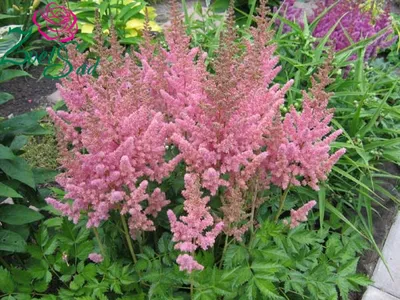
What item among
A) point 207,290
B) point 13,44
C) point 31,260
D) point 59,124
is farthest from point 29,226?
point 207,290

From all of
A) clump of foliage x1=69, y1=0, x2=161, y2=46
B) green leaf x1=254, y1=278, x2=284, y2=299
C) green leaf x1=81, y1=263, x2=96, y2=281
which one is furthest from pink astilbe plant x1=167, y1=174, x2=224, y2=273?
clump of foliage x1=69, y1=0, x2=161, y2=46

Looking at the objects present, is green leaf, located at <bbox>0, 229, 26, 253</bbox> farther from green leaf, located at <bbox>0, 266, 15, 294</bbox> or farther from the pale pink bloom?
the pale pink bloom

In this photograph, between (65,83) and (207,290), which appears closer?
(207,290)

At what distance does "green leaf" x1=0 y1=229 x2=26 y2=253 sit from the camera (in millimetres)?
2133

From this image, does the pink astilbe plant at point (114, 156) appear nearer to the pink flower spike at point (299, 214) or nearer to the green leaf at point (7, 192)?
the green leaf at point (7, 192)

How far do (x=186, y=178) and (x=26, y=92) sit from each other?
11.1 feet

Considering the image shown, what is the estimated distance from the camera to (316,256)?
7.02ft

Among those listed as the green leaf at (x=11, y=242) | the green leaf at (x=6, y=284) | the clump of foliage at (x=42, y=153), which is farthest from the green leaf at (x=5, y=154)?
the clump of foliage at (x=42, y=153)

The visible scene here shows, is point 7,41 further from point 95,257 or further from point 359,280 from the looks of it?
point 359,280

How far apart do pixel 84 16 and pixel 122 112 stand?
3.36 m

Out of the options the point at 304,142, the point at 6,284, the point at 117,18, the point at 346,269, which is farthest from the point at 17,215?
the point at 117,18

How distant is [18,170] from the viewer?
84.8 inches

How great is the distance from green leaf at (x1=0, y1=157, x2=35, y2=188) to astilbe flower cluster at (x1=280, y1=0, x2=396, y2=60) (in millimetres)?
2454

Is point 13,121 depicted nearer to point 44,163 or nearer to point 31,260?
point 31,260
